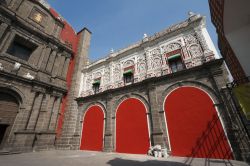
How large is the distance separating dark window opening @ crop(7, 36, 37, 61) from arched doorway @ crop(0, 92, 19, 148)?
4139mm

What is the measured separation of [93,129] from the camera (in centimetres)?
1174

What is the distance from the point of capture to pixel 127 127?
9977mm

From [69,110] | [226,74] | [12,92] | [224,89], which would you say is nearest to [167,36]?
[226,74]

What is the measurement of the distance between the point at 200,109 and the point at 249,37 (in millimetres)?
4400

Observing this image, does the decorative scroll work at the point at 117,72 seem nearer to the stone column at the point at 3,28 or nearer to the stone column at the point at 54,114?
the stone column at the point at 54,114

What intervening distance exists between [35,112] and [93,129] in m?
5.10

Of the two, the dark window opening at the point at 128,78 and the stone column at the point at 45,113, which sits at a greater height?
the dark window opening at the point at 128,78

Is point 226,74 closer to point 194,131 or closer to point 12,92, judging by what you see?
point 194,131

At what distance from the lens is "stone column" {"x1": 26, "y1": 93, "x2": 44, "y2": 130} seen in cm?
1051

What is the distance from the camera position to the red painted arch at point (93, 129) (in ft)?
36.3

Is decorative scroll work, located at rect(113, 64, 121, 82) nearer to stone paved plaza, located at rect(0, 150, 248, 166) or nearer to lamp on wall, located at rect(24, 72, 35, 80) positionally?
stone paved plaza, located at rect(0, 150, 248, 166)

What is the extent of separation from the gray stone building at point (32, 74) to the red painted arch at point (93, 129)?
260 centimetres

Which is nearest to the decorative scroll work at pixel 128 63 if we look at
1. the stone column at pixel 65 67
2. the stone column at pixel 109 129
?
the stone column at pixel 109 129

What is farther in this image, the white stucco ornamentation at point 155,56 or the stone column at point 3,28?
the stone column at point 3,28
